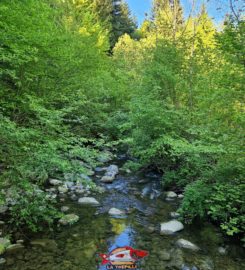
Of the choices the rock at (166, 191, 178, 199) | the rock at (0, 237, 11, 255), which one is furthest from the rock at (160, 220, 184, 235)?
the rock at (0, 237, 11, 255)

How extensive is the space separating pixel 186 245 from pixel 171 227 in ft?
1.82

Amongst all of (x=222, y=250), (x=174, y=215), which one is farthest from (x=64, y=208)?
(x=222, y=250)

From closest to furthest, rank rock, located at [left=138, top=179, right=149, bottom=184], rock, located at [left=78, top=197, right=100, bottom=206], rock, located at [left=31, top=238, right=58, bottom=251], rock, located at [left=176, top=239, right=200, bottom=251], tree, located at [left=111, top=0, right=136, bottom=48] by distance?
rock, located at [left=31, top=238, right=58, bottom=251] → rock, located at [left=176, top=239, right=200, bottom=251] → rock, located at [left=78, top=197, right=100, bottom=206] → rock, located at [left=138, top=179, right=149, bottom=184] → tree, located at [left=111, top=0, right=136, bottom=48]

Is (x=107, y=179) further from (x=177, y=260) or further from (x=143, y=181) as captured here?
(x=177, y=260)

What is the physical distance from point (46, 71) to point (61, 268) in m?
4.55

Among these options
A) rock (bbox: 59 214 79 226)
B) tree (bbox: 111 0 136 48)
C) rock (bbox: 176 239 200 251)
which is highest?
tree (bbox: 111 0 136 48)

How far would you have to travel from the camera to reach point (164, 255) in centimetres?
389

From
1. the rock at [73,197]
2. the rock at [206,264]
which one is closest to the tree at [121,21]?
the rock at [73,197]

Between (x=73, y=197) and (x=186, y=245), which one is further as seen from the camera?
(x=73, y=197)

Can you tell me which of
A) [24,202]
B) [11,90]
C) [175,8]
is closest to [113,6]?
[175,8]

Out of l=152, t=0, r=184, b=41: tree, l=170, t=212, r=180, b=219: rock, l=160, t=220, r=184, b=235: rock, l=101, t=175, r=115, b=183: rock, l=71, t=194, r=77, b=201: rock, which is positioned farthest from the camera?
l=152, t=0, r=184, b=41: tree

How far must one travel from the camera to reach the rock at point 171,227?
4578 millimetres

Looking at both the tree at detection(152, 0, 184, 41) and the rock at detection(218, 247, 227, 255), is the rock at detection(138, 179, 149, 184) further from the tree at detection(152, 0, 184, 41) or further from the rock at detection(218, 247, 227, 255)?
the tree at detection(152, 0, 184, 41)

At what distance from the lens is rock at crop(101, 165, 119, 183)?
23.5ft
